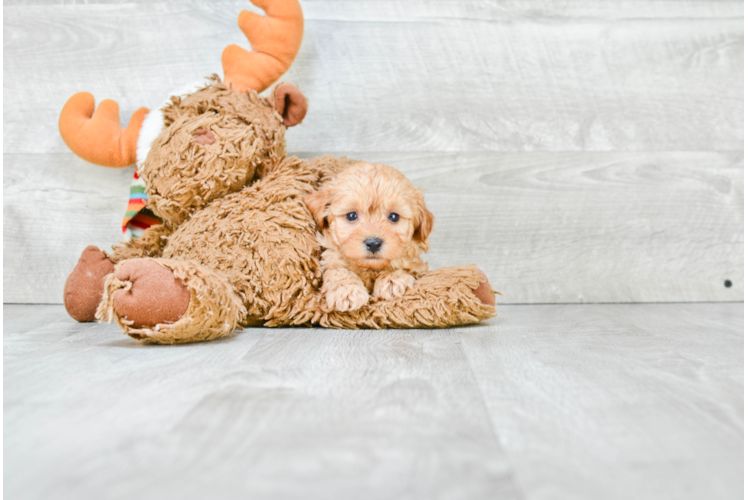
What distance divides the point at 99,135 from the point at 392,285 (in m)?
0.79

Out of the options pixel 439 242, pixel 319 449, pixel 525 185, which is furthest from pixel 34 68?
pixel 319 449

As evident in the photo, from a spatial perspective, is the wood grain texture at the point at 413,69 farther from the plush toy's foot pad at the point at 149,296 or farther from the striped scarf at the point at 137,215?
the plush toy's foot pad at the point at 149,296

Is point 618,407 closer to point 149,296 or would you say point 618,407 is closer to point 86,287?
point 149,296

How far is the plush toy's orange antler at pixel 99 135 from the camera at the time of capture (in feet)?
4.41

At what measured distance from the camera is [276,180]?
1.21 metres

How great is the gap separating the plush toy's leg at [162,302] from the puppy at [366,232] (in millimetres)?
252

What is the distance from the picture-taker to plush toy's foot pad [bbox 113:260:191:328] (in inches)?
36.5

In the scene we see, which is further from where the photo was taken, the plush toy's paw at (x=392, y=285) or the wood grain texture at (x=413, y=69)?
the wood grain texture at (x=413, y=69)

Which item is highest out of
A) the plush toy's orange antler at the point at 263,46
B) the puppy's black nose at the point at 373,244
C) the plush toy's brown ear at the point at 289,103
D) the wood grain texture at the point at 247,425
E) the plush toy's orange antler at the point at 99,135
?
the plush toy's orange antler at the point at 263,46

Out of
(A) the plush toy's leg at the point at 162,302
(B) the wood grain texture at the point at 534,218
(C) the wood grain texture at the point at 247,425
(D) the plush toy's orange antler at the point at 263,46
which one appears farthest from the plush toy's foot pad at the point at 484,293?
(D) the plush toy's orange antler at the point at 263,46

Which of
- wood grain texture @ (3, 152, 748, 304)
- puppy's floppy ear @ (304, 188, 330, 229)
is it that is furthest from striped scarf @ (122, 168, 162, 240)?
puppy's floppy ear @ (304, 188, 330, 229)

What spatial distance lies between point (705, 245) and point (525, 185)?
21.4 inches

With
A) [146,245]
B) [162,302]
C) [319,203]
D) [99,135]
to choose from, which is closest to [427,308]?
[319,203]

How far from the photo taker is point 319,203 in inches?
45.7
